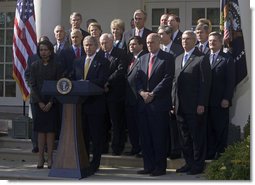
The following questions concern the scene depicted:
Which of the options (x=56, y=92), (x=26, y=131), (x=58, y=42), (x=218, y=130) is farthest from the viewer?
(x=26, y=131)

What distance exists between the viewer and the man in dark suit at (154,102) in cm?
838

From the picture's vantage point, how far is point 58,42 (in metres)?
9.85

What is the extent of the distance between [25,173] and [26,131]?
5.80 feet

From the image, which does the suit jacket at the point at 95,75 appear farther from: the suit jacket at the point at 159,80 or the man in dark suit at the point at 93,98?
the suit jacket at the point at 159,80

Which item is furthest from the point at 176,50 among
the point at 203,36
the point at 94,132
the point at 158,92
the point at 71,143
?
the point at 71,143

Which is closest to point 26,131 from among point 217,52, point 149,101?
point 149,101

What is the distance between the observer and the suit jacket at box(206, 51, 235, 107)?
28.8ft

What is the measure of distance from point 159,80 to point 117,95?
103cm

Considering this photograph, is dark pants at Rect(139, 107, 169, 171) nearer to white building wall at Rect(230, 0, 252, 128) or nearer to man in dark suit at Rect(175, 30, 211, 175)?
man in dark suit at Rect(175, 30, 211, 175)

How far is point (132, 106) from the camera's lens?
900cm

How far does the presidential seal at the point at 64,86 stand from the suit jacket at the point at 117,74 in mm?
813

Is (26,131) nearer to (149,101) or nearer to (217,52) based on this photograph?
(149,101)

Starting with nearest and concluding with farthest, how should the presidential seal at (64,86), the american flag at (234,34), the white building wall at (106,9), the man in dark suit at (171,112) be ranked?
the presidential seal at (64,86)
the man in dark suit at (171,112)
the american flag at (234,34)
the white building wall at (106,9)

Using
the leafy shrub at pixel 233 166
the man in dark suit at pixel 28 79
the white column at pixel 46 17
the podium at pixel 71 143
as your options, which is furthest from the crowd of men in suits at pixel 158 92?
the white column at pixel 46 17
